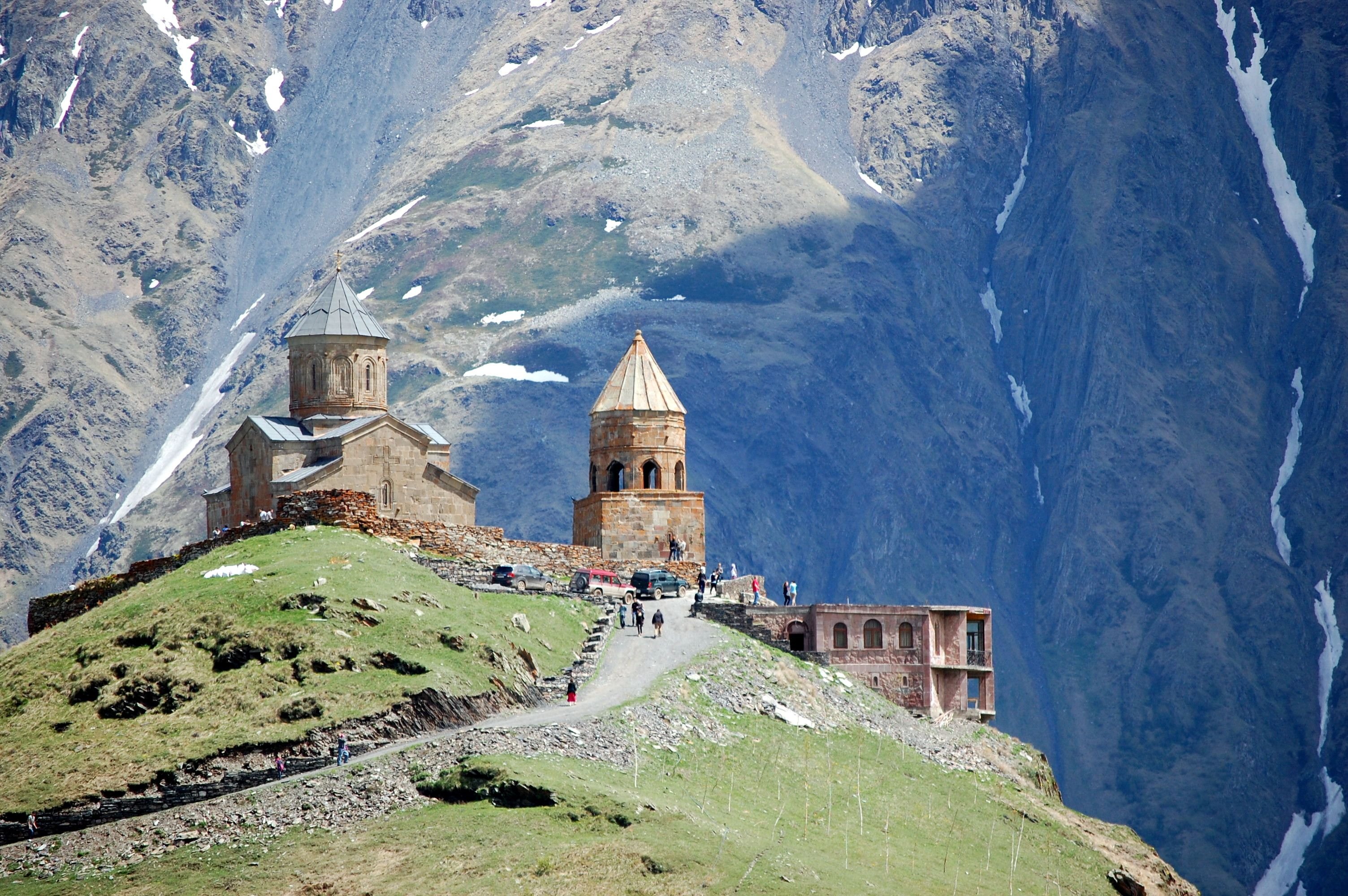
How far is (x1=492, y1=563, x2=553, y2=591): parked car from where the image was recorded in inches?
2788

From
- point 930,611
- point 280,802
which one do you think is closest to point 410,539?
point 930,611

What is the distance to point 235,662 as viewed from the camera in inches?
2282

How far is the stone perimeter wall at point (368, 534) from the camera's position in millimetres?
70875

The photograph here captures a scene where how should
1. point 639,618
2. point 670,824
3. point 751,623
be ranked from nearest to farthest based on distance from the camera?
point 670,824
point 639,618
point 751,623

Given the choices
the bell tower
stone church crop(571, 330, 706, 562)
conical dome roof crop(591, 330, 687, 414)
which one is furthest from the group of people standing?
the bell tower

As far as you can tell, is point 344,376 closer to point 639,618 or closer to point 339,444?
point 339,444

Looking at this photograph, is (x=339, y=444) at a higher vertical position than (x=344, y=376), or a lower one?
lower

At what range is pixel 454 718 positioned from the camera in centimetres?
5616

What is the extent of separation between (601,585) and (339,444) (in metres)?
12.5

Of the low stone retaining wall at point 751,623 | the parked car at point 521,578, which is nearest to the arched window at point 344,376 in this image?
the parked car at point 521,578

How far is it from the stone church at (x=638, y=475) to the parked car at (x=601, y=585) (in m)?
5.73

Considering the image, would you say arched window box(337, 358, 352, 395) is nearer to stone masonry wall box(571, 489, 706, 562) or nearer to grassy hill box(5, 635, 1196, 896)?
stone masonry wall box(571, 489, 706, 562)

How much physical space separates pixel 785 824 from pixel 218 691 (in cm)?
1575

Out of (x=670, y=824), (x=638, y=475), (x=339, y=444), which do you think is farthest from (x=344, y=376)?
(x=670, y=824)
